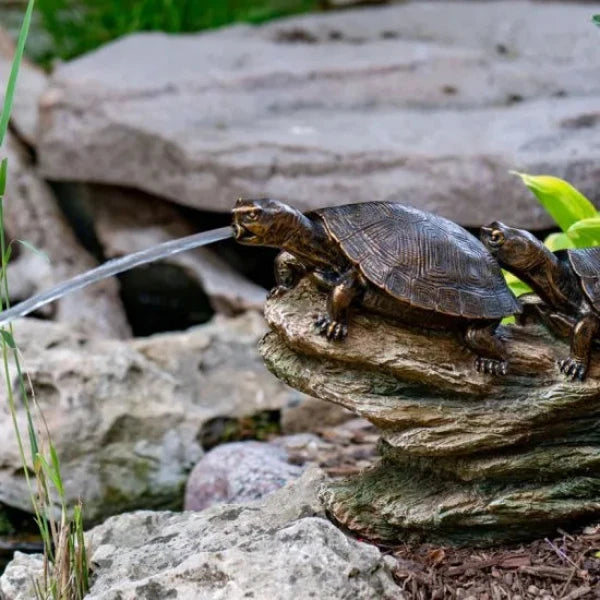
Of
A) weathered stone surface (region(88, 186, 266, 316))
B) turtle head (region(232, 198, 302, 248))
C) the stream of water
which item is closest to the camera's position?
turtle head (region(232, 198, 302, 248))

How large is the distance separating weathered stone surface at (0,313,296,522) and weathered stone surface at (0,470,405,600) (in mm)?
1321

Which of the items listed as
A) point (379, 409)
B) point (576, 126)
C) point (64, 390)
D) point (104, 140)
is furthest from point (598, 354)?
point (104, 140)

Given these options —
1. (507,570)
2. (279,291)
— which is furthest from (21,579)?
(507,570)

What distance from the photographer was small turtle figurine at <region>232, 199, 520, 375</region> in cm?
244

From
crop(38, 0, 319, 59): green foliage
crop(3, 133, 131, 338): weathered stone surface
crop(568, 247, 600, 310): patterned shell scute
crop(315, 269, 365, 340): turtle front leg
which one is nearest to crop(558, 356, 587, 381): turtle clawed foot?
crop(568, 247, 600, 310): patterned shell scute

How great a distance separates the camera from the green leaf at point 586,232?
10.4 feet

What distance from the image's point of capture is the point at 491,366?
8.25 ft

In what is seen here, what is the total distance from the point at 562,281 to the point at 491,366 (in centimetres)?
31

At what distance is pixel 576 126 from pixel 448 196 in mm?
890

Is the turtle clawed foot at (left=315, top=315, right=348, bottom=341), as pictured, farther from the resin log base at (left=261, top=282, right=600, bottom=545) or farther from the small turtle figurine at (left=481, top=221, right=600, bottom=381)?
the small turtle figurine at (left=481, top=221, right=600, bottom=381)

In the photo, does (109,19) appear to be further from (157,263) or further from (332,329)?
(332,329)

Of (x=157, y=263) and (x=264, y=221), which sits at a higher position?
(x=264, y=221)

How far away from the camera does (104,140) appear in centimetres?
609

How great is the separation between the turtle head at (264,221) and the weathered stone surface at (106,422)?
1.92 meters
